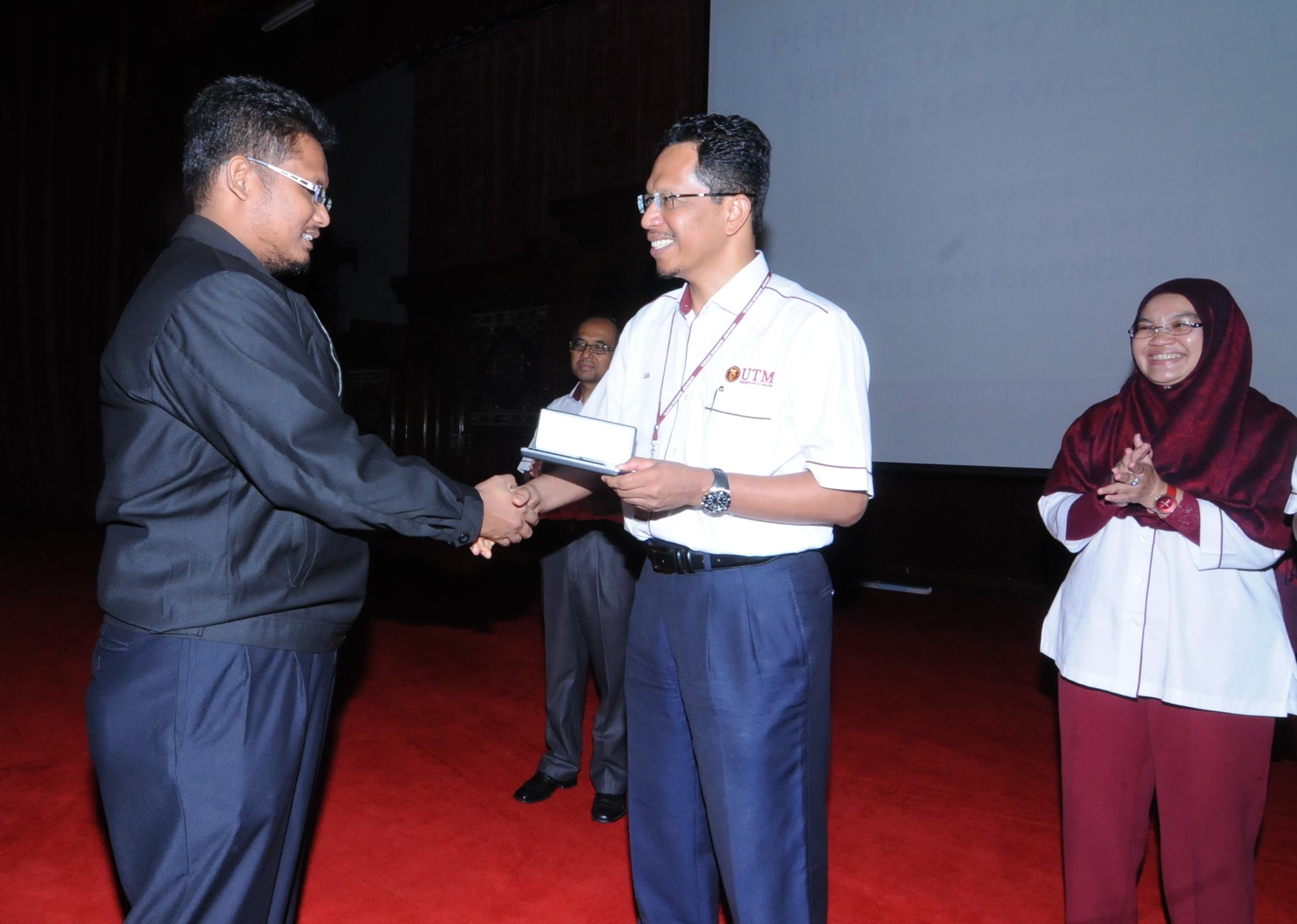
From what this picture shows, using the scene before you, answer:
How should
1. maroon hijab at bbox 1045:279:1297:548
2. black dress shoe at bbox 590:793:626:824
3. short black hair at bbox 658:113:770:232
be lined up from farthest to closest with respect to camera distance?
black dress shoe at bbox 590:793:626:824
maroon hijab at bbox 1045:279:1297:548
short black hair at bbox 658:113:770:232

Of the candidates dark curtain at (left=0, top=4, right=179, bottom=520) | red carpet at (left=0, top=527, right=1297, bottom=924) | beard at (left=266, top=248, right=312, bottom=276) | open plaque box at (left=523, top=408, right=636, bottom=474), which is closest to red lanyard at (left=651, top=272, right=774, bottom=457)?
open plaque box at (left=523, top=408, right=636, bottom=474)

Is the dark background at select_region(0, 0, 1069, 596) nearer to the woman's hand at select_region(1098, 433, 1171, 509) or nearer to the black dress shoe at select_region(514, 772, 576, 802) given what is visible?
the black dress shoe at select_region(514, 772, 576, 802)

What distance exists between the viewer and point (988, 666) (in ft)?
15.0

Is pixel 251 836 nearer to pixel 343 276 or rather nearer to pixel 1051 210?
pixel 1051 210

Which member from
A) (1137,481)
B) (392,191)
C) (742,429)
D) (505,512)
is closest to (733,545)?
(742,429)

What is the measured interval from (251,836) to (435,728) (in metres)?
2.27

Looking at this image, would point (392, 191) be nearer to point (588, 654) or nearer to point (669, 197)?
point (588, 654)

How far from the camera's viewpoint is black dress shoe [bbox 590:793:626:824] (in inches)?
107

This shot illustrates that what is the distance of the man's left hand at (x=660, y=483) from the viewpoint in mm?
1422

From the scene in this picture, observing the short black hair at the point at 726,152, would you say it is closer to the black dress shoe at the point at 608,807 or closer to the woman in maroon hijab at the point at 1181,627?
the woman in maroon hijab at the point at 1181,627

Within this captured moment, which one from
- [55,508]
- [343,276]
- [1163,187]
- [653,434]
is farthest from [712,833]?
[55,508]

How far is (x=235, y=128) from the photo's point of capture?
1.48m

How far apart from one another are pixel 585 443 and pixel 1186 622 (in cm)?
130

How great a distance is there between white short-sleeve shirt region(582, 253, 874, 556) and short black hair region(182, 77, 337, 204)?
0.81 meters
